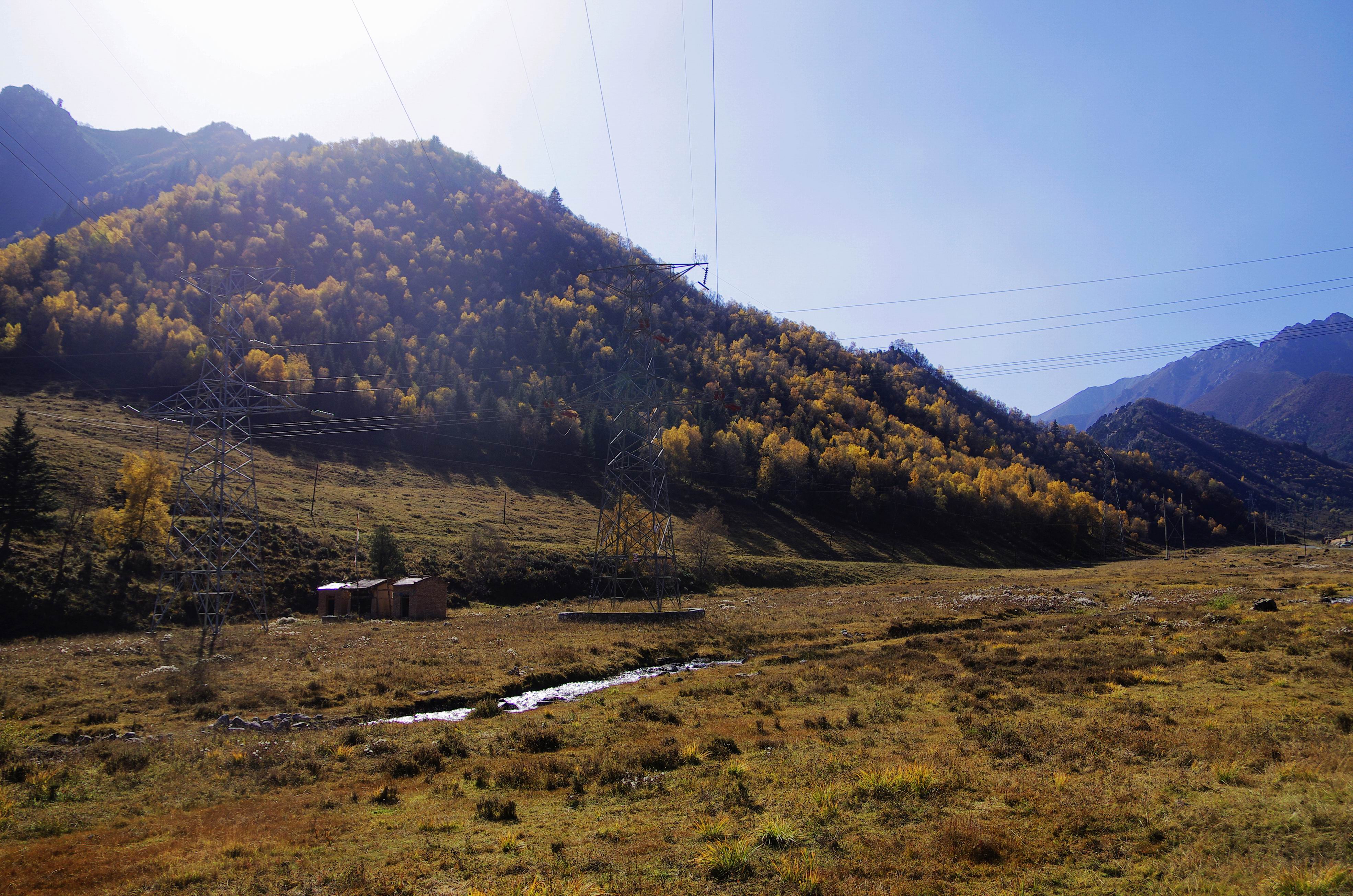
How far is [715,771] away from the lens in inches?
680

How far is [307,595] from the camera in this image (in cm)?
6212

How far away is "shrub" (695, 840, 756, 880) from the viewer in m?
10.9

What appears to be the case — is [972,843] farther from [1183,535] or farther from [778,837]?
[1183,535]

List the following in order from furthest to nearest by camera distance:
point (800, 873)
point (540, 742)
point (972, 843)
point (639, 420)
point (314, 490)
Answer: point (314, 490)
point (639, 420)
point (540, 742)
point (972, 843)
point (800, 873)

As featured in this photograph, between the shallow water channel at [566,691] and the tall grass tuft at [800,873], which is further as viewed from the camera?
the shallow water channel at [566,691]

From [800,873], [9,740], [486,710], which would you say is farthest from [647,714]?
[9,740]

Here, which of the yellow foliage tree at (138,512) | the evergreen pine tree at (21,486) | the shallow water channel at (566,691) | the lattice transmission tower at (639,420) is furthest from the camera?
the yellow foliage tree at (138,512)

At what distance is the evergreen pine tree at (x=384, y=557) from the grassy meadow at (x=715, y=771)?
29.8 metres

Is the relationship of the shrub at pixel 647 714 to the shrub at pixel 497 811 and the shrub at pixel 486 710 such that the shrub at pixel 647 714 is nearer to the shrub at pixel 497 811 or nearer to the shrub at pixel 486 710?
the shrub at pixel 486 710

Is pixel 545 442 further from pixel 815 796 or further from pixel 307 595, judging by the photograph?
pixel 815 796

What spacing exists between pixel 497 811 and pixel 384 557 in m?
60.0

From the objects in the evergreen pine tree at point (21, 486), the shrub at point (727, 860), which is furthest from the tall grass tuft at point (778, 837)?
the evergreen pine tree at point (21, 486)

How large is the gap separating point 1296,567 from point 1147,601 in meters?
56.7

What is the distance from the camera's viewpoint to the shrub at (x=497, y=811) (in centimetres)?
1461
